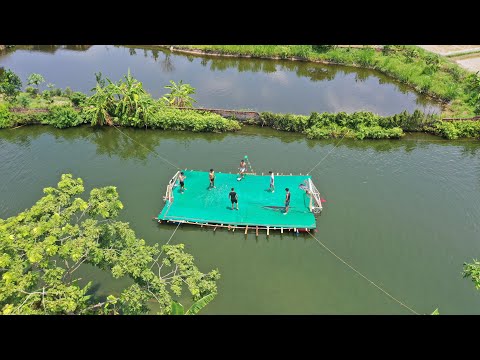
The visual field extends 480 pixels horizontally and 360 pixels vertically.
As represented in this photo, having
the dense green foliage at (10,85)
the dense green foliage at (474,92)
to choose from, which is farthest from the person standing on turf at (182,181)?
the dense green foliage at (474,92)

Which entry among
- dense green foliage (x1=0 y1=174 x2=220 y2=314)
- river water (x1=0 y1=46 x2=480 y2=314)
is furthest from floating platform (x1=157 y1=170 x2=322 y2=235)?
dense green foliage (x1=0 y1=174 x2=220 y2=314)

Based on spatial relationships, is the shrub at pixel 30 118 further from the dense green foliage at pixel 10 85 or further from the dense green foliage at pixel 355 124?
the dense green foliage at pixel 355 124

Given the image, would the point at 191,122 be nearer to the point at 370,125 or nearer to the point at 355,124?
the point at 355,124

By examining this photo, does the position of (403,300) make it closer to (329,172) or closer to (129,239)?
(329,172)

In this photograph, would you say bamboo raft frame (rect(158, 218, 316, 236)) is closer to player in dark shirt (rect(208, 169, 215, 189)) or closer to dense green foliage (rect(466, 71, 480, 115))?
player in dark shirt (rect(208, 169, 215, 189))

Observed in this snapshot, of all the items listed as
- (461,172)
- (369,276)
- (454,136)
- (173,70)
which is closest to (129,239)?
(369,276)

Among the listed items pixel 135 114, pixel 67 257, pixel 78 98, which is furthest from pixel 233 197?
pixel 78 98
